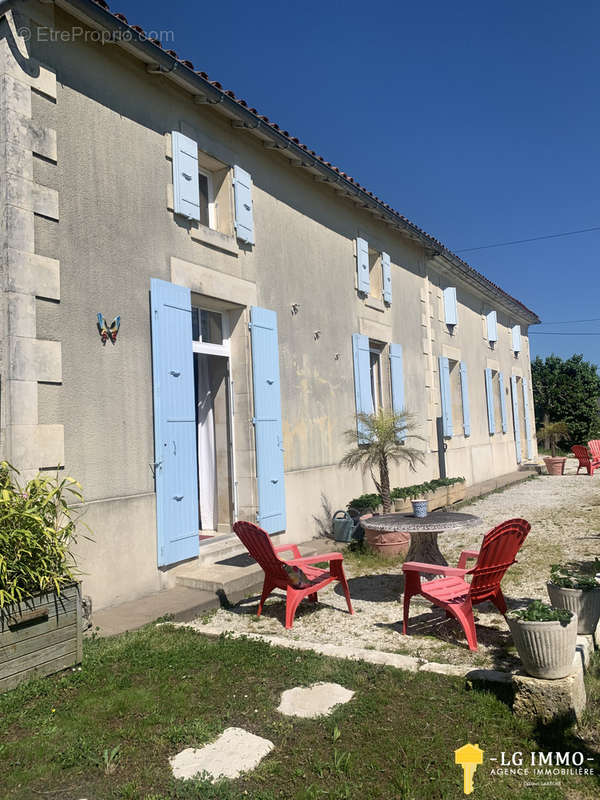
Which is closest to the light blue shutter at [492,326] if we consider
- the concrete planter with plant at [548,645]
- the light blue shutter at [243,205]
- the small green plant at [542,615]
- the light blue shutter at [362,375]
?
the light blue shutter at [362,375]

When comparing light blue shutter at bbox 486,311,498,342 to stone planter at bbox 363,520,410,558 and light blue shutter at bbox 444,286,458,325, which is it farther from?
stone planter at bbox 363,520,410,558

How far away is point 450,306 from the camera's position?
1262cm

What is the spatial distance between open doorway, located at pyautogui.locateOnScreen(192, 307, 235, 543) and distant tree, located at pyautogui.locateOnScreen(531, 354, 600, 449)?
20214mm

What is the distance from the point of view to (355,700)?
2916mm

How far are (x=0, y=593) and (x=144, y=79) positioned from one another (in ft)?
15.2

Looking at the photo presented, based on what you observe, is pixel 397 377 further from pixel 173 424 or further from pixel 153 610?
pixel 153 610

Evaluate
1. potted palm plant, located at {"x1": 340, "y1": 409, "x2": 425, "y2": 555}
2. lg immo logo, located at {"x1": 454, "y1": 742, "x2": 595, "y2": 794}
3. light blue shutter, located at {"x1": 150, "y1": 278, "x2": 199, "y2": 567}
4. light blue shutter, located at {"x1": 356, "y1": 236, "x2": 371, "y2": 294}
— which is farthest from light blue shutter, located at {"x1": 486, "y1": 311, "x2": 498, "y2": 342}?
lg immo logo, located at {"x1": 454, "y1": 742, "x2": 595, "y2": 794}

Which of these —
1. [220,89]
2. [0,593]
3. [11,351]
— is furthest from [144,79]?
[0,593]

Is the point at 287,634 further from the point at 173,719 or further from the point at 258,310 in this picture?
the point at 258,310

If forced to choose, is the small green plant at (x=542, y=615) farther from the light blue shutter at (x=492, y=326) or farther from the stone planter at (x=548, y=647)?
the light blue shutter at (x=492, y=326)

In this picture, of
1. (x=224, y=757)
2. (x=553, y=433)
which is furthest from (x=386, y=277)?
(x=553, y=433)

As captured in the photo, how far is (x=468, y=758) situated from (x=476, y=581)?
149cm

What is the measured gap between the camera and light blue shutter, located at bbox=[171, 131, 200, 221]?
568 centimetres

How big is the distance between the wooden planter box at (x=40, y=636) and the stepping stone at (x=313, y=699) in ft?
4.21
